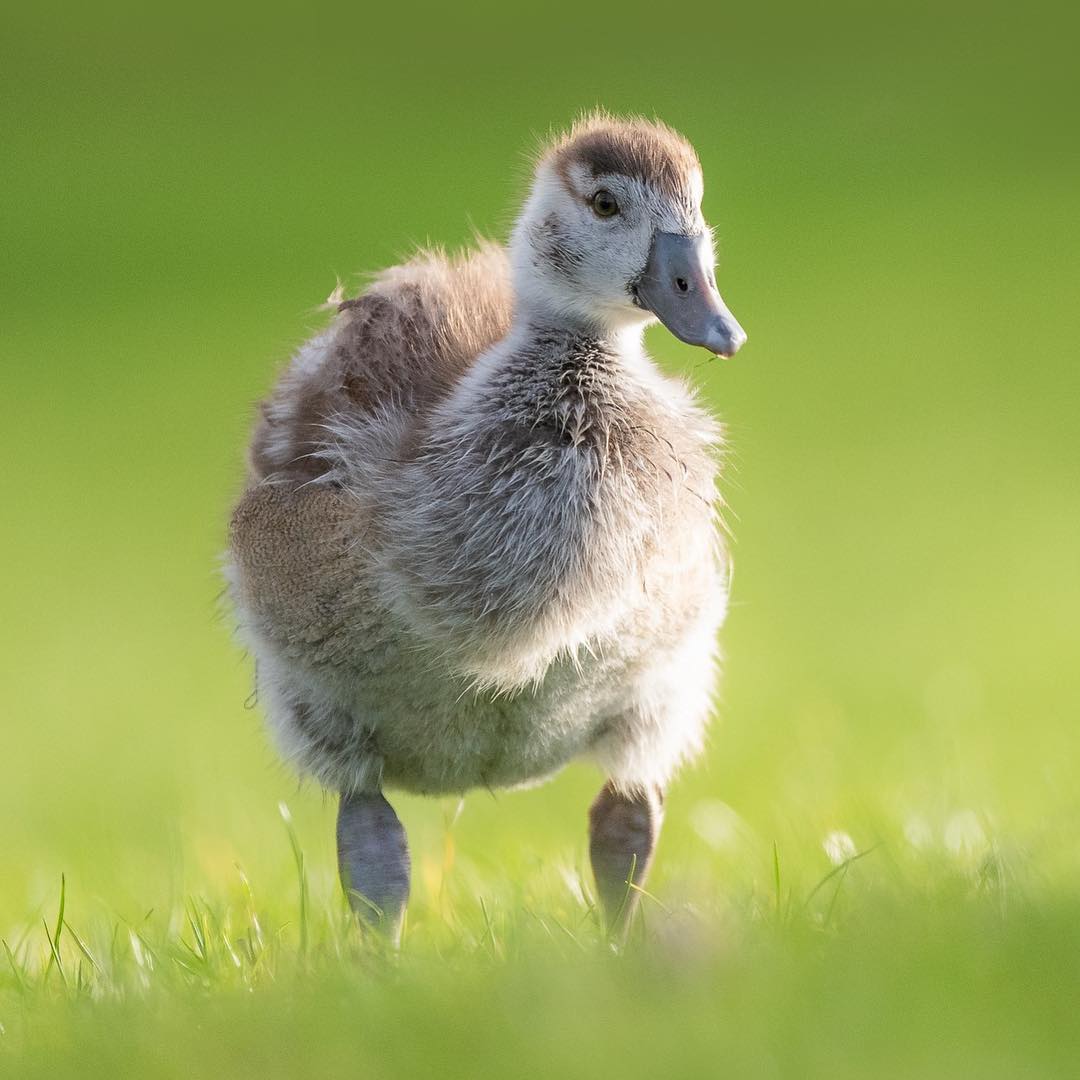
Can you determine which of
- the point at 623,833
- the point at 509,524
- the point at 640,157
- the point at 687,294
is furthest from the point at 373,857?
the point at 640,157

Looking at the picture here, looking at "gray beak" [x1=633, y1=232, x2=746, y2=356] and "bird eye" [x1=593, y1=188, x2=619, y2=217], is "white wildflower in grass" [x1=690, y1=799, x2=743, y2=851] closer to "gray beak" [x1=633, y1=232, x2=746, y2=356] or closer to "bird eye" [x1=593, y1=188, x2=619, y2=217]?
"gray beak" [x1=633, y1=232, x2=746, y2=356]

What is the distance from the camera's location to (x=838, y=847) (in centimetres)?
484

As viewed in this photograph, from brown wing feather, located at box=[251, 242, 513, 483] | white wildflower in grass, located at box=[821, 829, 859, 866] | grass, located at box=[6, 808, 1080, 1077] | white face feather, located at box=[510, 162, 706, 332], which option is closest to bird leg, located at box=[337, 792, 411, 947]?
grass, located at box=[6, 808, 1080, 1077]

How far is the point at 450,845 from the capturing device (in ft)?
17.2

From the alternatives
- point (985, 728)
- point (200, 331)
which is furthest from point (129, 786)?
point (200, 331)

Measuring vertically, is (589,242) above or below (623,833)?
above

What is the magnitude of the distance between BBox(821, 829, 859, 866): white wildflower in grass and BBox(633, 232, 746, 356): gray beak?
1.39 m

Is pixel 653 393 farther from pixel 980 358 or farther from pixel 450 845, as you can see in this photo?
pixel 980 358

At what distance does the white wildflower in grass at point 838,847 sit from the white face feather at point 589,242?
4.85ft

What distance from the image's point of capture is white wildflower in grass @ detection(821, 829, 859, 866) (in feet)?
15.5

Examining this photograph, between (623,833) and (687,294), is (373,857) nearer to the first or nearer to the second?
(623,833)

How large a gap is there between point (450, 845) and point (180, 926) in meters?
0.83

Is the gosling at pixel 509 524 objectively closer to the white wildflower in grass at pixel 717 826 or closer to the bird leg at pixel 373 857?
the bird leg at pixel 373 857

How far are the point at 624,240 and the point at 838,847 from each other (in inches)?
67.4
